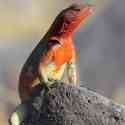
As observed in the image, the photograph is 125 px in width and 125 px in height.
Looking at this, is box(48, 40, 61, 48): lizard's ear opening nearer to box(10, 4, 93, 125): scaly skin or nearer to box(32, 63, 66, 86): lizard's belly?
box(10, 4, 93, 125): scaly skin

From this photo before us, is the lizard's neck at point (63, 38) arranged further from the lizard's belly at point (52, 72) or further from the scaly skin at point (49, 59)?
the lizard's belly at point (52, 72)

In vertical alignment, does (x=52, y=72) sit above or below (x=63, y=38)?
below

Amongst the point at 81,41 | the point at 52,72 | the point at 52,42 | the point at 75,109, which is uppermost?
the point at 81,41

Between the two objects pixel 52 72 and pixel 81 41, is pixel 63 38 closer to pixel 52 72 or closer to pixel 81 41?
pixel 52 72

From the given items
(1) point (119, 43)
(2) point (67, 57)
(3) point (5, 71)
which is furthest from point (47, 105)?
(1) point (119, 43)

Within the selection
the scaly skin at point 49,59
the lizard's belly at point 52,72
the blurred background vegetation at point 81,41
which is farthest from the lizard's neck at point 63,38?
the blurred background vegetation at point 81,41

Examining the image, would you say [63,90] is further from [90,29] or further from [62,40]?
[90,29]

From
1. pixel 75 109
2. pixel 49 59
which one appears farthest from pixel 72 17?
pixel 75 109
